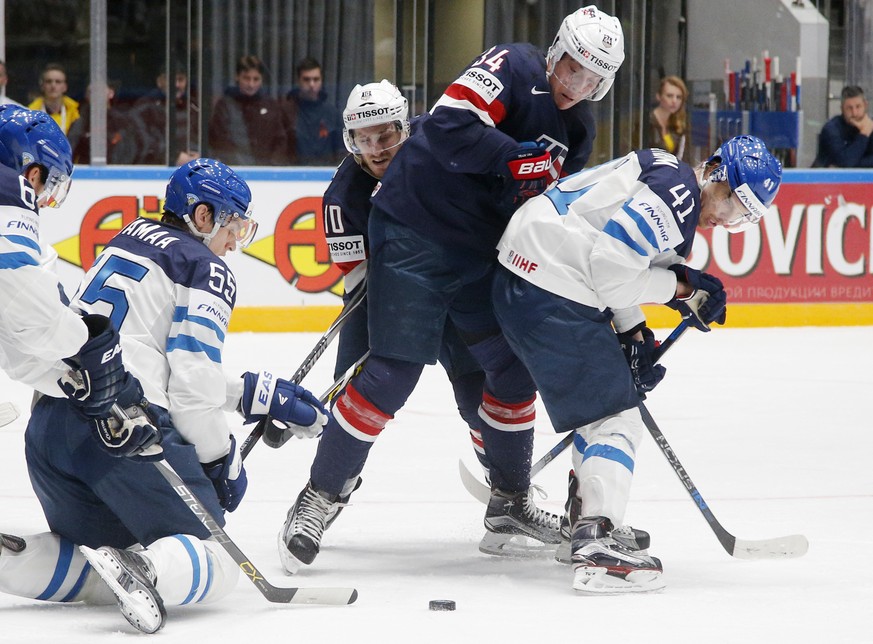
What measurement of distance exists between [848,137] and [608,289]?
216 inches

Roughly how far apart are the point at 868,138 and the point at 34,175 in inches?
245

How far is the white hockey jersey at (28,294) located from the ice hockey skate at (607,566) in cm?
106

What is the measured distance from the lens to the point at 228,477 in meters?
2.63

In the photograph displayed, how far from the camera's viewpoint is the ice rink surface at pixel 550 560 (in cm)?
243

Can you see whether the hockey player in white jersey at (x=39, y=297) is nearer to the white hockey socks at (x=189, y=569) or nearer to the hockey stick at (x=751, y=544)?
the white hockey socks at (x=189, y=569)

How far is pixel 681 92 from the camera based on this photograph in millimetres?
8258

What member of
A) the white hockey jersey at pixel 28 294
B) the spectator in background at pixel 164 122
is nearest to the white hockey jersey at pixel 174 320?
the white hockey jersey at pixel 28 294

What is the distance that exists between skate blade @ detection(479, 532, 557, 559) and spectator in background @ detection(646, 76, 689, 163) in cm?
526

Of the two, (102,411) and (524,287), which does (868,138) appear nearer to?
(524,287)

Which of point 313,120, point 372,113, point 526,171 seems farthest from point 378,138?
point 313,120

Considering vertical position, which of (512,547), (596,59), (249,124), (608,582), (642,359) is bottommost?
(512,547)

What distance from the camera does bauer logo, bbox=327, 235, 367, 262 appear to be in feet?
11.1

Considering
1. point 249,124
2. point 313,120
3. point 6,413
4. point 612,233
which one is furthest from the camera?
point 313,120

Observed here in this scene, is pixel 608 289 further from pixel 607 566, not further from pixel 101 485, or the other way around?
pixel 101 485
